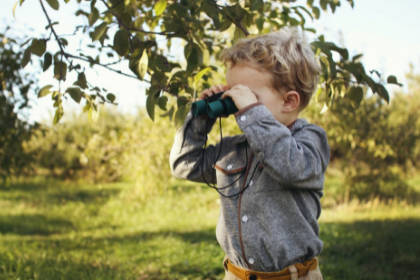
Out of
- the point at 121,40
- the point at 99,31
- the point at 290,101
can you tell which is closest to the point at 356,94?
the point at 290,101

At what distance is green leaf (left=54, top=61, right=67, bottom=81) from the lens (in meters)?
2.15

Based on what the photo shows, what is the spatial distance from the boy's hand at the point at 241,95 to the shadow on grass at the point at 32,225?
6892mm

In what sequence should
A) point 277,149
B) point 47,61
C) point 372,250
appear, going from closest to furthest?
point 277,149 < point 47,61 < point 372,250

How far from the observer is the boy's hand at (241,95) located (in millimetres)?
1396

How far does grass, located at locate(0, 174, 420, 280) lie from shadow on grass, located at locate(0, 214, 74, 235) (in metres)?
0.02

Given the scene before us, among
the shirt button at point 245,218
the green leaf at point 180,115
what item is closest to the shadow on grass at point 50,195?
the green leaf at point 180,115

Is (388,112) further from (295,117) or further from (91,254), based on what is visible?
(295,117)

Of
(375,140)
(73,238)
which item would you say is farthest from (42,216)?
(375,140)

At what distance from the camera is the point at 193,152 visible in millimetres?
1702

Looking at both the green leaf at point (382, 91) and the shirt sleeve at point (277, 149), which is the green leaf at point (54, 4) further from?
the green leaf at point (382, 91)

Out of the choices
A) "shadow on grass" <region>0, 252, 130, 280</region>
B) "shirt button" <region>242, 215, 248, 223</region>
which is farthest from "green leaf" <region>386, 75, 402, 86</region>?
"shadow on grass" <region>0, 252, 130, 280</region>

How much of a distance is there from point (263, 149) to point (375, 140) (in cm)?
889

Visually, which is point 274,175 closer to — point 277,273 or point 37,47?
point 277,273

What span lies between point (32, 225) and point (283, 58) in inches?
310
